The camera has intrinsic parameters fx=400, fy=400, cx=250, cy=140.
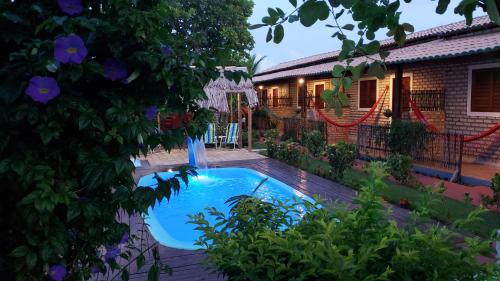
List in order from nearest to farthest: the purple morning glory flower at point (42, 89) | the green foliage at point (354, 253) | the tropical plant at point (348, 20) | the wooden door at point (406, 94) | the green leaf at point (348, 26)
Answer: the tropical plant at point (348, 20) → the green leaf at point (348, 26) → the purple morning glory flower at point (42, 89) → the green foliage at point (354, 253) → the wooden door at point (406, 94)

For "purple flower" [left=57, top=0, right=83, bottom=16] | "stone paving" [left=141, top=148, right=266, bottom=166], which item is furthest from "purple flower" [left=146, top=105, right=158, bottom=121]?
"stone paving" [left=141, top=148, right=266, bottom=166]

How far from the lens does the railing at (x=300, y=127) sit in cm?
1300

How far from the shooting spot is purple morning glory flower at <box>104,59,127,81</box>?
4.83 feet

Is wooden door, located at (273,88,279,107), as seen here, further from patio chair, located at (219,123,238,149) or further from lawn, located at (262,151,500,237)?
lawn, located at (262,151,500,237)

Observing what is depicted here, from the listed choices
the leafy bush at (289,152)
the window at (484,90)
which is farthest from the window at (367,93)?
the leafy bush at (289,152)

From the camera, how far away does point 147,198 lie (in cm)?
153

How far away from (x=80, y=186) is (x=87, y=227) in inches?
6.3

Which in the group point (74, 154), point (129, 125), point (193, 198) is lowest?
point (193, 198)

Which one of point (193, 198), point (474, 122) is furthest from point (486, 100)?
point (193, 198)

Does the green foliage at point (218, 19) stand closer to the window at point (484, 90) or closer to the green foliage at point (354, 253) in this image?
the window at point (484, 90)

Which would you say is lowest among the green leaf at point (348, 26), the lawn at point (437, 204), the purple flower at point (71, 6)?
the lawn at point (437, 204)

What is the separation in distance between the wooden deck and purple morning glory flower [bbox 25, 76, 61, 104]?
1.15 metres

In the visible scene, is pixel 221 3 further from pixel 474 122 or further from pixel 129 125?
pixel 129 125

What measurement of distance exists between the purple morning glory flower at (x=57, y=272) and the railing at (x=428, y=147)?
26.9 ft
